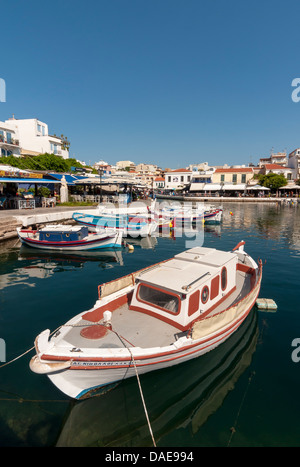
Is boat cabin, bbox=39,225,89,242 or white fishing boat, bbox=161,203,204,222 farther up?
white fishing boat, bbox=161,203,204,222

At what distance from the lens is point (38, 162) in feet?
166

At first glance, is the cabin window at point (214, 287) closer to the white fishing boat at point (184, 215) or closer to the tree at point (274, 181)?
the white fishing boat at point (184, 215)

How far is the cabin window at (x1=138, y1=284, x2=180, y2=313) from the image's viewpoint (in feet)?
24.6

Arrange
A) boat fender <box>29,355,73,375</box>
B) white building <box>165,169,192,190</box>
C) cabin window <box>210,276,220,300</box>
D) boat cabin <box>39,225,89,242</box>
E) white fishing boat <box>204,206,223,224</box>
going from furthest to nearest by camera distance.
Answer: white building <box>165,169,192,190</box>
white fishing boat <box>204,206,223,224</box>
boat cabin <box>39,225,89,242</box>
cabin window <box>210,276,220,300</box>
boat fender <box>29,355,73,375</box>

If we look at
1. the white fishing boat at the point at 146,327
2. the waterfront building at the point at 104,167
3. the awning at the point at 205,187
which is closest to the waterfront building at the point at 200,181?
the awning at the point at 205,187

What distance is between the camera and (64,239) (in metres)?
20.1

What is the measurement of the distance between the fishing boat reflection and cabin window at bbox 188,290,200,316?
1692 millimetres

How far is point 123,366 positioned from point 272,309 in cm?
834

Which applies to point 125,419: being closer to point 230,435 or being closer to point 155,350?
point 155,350

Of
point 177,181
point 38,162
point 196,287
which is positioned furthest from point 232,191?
point 196,287

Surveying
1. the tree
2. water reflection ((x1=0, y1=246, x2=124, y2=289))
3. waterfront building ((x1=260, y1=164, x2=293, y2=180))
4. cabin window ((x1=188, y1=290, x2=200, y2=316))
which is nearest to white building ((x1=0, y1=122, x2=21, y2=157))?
water reflection ((x1=0, y1=246, x2=124, y2=289))

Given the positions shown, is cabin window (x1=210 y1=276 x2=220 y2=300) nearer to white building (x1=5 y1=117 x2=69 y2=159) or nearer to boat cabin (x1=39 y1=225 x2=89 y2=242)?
boat cabin (x1=39 y1=225 x2=89 y2=242)

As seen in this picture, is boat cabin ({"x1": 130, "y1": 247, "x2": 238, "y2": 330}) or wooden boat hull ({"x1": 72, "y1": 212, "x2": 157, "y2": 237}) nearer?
boat cabin ({"x1": 130, "y1": 247, "x2": 238, "y2": 330})

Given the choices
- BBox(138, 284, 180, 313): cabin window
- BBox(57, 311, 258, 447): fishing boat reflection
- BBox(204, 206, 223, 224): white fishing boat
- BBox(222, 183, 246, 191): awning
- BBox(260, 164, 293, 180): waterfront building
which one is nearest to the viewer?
BBox(57, 311, 258, 447): fishing boat reflection
